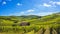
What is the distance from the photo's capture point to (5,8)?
433 cm

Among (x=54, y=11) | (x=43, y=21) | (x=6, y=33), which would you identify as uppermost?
(x=54, y=11)

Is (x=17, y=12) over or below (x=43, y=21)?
over

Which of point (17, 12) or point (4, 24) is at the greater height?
point (17, 12)

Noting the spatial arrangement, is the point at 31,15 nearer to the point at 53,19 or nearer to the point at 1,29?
the point at 53,19

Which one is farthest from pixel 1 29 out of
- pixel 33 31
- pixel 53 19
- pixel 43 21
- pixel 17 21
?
pixel 53 19

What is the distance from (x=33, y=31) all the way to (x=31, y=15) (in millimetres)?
469

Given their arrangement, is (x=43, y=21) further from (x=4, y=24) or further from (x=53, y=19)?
(x=4, y=24)

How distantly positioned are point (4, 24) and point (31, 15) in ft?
2.65

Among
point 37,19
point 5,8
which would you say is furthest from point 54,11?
point 5,8

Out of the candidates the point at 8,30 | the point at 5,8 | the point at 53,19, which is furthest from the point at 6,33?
the point at 53,19

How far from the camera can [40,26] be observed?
166 inches

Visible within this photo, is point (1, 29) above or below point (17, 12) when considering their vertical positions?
below

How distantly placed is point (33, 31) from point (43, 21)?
397 mm

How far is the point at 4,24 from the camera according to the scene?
13.9ft
